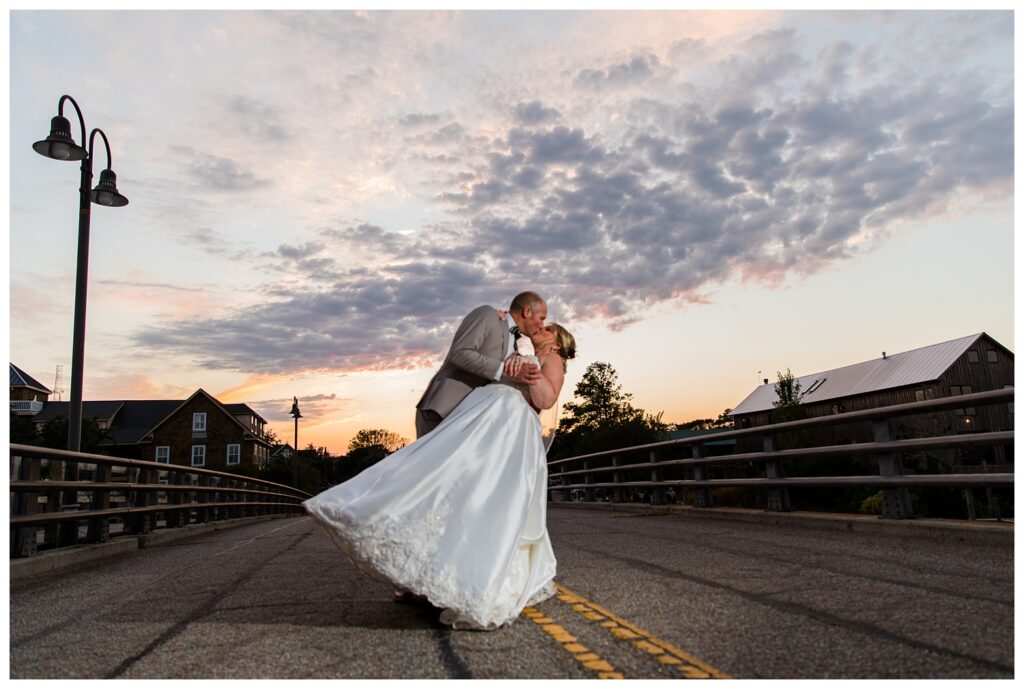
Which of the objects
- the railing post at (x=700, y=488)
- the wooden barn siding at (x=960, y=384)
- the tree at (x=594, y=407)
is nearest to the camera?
the railing post at (x=700, y=488)

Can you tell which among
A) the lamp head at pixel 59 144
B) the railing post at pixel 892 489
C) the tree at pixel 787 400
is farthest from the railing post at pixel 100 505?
the tree at pixel 787 400

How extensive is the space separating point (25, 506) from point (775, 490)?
25.9 feet

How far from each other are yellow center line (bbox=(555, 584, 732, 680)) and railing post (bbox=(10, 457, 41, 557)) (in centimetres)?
496

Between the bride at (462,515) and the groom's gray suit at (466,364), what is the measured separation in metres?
0.14

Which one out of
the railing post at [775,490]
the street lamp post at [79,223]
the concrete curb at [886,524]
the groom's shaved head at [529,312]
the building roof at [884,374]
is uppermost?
the building roof at [884,374]

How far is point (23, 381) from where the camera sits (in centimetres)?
6475

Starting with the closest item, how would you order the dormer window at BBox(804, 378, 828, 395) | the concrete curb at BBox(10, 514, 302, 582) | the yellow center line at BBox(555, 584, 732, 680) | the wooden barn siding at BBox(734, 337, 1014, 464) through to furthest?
1. the yellow center line at BBox(555, 584, 732, 680)
2. the concrete curb at BBox(10, 514, 302, 582)
3. the wooden barn siding at BBox(734, 337, 1014, 464)
4. the dormer window at BBox(804, 378, 828, 395)

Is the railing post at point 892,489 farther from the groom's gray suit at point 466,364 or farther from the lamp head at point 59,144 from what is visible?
the lamp head at point 59,144

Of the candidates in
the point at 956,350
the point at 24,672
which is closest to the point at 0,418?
the point at 24,672

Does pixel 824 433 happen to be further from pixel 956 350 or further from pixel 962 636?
pixel 962 636

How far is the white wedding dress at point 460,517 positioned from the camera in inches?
142

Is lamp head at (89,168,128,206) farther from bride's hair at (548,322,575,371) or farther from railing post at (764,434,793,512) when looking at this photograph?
railing post at (764,434,793,512)

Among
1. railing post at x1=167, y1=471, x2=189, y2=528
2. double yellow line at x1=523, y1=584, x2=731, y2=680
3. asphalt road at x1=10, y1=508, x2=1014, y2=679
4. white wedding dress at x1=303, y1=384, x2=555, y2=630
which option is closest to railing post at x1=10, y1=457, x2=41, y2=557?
asphalt road at x1=10, y1=508, x2=1014, y2=679

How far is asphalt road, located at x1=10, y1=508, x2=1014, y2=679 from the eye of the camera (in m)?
2.89
